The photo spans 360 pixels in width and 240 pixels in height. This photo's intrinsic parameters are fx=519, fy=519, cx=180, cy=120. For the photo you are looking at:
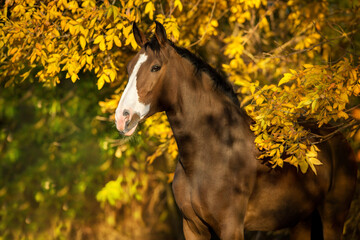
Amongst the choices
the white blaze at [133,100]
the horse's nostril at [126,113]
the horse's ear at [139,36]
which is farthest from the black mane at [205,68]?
the horse's nostril at [126,113]

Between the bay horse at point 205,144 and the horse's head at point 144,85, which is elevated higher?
the horse's head at point 144,85

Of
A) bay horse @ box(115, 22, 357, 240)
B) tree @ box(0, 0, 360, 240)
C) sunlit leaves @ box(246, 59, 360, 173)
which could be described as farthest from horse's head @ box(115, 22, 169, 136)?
sunlit leaves @ box(246, 59, 360, 173)

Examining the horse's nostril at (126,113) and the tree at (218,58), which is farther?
the tree at (218,58)

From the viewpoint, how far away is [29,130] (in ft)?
27.9

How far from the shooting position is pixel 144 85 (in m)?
3.75

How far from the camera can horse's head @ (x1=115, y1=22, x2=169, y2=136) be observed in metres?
3.64

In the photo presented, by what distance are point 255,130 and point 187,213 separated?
837mm

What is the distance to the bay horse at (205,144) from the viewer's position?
150 inches

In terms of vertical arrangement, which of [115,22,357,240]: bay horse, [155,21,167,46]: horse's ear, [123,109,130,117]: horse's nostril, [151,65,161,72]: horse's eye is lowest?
[115,22,357,240]: bay horse

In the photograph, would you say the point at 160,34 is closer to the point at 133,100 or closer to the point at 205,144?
the point at 133,100

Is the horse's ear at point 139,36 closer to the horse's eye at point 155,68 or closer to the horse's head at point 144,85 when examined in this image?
the horse's head at point 144,85

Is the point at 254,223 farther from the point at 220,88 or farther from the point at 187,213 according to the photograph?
the point at 220,88

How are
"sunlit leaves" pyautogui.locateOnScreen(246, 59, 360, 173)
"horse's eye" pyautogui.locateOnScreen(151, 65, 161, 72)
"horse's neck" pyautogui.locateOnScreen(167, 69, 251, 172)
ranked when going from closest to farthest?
"sunlit leaves" pyautogui.locateOnScreen(246, 59, 360, 173) < "horse's eye" pyautogui.locateOnScreen(151, 65, 161, 72) < "horse's neck" pyautogui.locateOnScreen(167, 69, 251, 172)

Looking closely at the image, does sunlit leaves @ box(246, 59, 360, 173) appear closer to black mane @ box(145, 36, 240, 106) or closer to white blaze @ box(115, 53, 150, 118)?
black mane @ box(145, 36, 240, 106)
